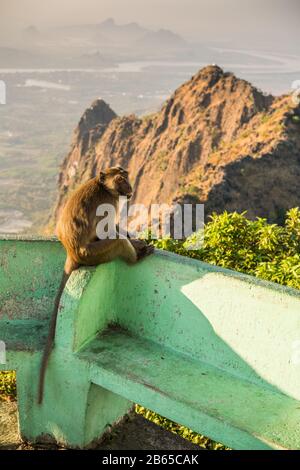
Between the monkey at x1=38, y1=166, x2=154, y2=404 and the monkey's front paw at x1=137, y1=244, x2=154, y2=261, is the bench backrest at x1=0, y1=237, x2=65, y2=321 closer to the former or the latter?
the monkey at x1=38, y1=166, x2=154, y2=404

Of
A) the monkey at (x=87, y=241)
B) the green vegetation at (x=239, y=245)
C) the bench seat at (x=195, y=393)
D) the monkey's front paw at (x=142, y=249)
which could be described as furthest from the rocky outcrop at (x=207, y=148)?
the bench seat at (x=195, y=393)

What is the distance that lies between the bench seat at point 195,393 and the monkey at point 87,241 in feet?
1.10

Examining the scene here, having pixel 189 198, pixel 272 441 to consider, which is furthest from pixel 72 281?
pixel 189 198

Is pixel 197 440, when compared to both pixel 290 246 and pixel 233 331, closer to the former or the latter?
pixel 233 331

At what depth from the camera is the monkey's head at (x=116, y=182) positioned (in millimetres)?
3617

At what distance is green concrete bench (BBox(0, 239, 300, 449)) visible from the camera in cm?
290

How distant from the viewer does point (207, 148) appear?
116 feet

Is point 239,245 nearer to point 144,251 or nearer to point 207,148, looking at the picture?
point 144,251

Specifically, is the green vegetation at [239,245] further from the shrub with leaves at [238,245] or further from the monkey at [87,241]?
the monkey at [87,241]

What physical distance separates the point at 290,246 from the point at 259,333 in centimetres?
227

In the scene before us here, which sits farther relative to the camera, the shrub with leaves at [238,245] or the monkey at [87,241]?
the shrub with leaves at [238,245]

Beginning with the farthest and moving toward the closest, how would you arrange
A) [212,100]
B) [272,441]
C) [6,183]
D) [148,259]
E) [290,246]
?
[6,183] → [212,100] → [290,246] → [148,259] → [272,441]

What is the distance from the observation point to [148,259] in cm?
340

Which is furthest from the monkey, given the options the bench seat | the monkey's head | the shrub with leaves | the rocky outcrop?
the rocky outcrop
